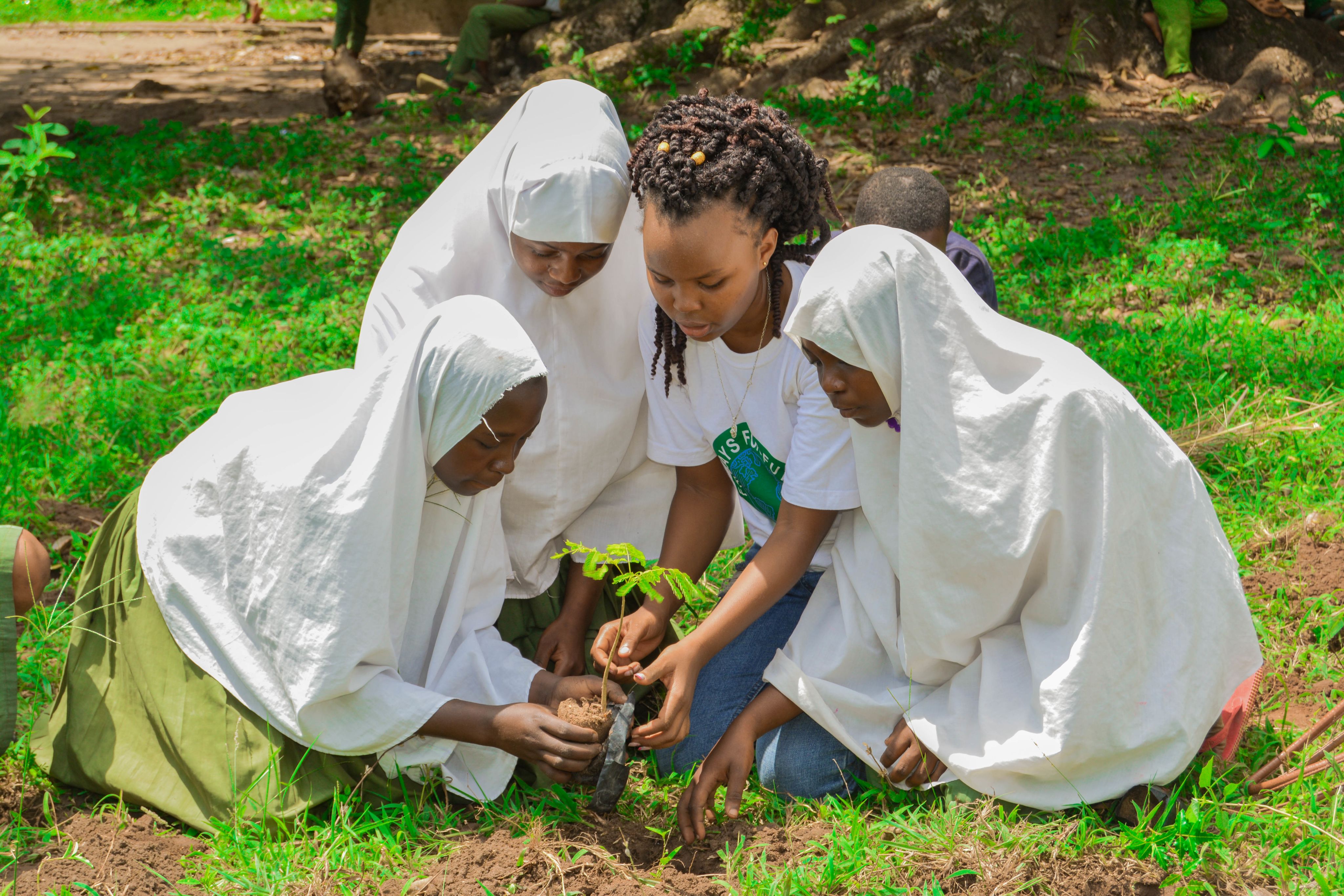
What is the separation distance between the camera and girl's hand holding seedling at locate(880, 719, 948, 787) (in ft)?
8.39

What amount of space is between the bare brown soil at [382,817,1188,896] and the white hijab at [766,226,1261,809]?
0.18 m

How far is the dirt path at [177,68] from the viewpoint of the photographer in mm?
8781

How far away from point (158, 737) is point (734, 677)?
144cm

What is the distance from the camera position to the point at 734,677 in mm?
2936

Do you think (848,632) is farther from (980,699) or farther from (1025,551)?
(1025,551)

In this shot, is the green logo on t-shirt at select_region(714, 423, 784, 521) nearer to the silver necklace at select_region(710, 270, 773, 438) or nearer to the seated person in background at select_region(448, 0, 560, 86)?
the silver necklace at select_region(710, 270, 773, 438)

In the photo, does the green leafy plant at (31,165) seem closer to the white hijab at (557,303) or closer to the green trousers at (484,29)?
the green trousers at (484,29)

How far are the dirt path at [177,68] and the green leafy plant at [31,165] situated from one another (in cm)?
196

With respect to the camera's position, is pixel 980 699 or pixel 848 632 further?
pixel 848 632

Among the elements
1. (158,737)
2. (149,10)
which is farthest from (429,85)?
(149,10)

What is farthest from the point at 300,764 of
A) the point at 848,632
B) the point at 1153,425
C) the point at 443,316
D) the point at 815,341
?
the point at 1153,425

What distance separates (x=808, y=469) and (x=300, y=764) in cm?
136

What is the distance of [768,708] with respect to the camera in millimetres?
2709

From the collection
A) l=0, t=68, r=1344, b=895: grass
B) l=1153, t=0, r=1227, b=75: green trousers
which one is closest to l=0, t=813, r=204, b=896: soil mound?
l=0, t=68, r=1344, b=895: grass
